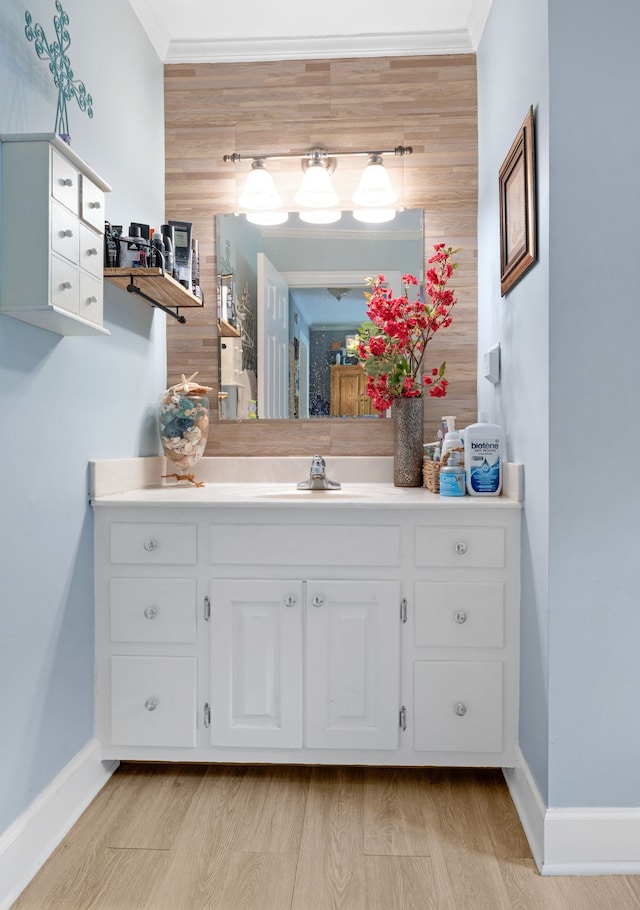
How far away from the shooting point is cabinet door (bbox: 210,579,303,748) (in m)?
1.85

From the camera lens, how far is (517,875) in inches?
58.8

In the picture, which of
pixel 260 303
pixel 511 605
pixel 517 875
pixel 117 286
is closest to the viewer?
pixel 517 875

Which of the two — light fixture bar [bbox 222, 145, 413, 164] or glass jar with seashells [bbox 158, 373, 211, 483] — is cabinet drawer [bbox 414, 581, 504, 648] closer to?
glass jar with seashells [bbox 158, 373, 211, 483]

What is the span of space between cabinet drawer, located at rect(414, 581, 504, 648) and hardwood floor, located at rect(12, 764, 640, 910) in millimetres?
426

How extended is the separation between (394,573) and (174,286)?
110 centimetres

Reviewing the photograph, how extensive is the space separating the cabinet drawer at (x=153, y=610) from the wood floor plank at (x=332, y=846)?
0.56 metres

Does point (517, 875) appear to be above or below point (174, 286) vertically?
below

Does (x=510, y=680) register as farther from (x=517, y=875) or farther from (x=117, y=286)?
(x=117, y=286)

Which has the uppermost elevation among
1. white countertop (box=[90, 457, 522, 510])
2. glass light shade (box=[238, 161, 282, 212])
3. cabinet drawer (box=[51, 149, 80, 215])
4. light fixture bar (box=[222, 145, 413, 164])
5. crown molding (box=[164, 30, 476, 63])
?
crown molding (box=[164, 30, 476, 63])

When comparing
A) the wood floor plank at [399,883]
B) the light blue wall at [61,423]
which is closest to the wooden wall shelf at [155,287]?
the light blue wall at [61,423]

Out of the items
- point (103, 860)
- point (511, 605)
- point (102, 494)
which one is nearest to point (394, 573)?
point (511, 605)

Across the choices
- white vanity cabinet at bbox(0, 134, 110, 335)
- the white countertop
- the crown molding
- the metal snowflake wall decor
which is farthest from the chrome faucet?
the crown molding

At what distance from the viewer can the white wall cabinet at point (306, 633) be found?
71.7 inches

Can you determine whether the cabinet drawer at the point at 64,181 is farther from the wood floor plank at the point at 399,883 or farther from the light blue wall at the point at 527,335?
the wood floor plank at the point at 399,883
